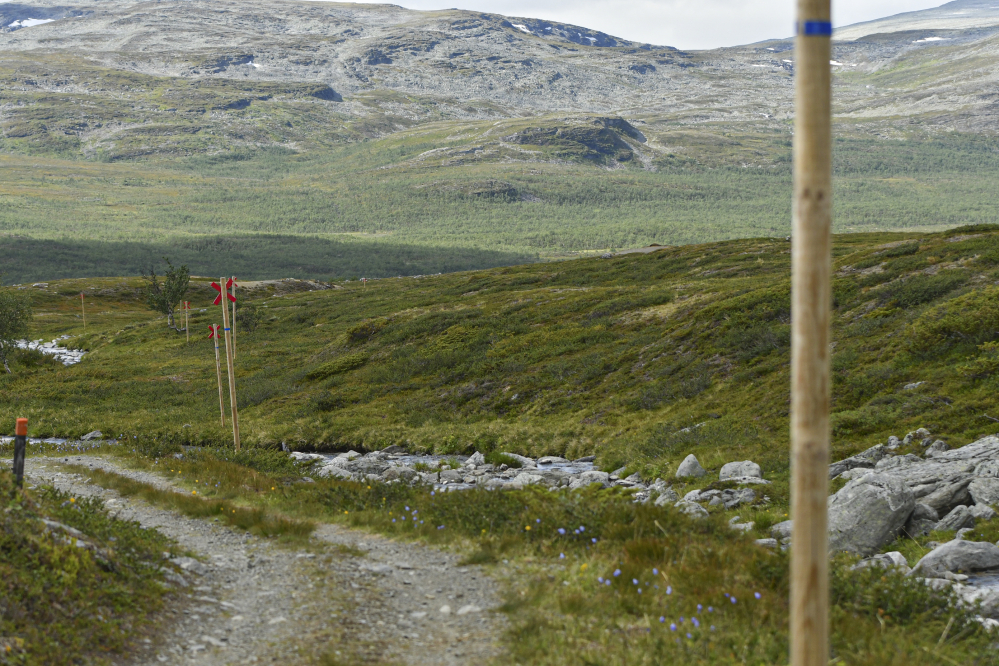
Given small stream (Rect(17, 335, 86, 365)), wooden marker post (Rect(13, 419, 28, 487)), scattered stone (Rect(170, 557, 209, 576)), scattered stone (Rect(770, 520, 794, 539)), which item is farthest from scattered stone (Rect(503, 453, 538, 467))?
small stream (Rect(17, 335, 86, 365))

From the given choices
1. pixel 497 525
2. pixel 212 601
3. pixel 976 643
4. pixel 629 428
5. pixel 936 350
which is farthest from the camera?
pixel 629 428

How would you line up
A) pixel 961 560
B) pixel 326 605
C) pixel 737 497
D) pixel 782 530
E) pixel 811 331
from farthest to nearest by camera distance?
pixel 737 497, pixel 782 530, pixel 961 560, pixel 326 605, pixel 811 331

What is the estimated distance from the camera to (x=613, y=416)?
2694cm

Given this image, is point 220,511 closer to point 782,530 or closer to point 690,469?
point 782,530

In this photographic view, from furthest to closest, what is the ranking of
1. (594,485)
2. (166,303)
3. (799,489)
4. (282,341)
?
(166,303) < (282,341) < (594,485) < (799,489)

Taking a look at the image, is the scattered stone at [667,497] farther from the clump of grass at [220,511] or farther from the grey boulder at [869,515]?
the clump of grass at [220,511]

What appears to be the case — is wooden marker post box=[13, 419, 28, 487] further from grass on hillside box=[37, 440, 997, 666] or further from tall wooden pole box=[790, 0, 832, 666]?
tall wooden pole box=[790, 0, 832, 666]

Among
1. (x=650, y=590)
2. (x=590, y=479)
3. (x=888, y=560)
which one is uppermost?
(x=650, y=590)

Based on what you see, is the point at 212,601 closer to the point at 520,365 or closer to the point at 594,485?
the point at 594,485

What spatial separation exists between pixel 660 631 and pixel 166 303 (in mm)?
83993

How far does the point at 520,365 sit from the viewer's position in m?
36.1

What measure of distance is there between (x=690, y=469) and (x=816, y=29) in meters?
14.8

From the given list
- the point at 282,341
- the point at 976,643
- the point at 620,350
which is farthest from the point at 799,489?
the point at 282,341

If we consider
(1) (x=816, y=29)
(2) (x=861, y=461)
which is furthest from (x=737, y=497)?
(1) (x=816, y=29)
